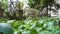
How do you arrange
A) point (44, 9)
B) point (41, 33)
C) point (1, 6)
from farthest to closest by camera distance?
point (44, 9) < point (1, 6) < point (41, 33)

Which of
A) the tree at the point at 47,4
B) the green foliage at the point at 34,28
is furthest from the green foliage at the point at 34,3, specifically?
the green foliage at the point at 34,28

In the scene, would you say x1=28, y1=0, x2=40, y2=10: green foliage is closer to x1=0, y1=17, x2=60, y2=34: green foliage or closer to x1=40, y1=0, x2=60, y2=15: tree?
x1=40, y1=0, x2=60, y2=15: tree

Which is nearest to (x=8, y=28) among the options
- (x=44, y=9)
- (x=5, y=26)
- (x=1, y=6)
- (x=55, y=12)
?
(x=5, y=26)

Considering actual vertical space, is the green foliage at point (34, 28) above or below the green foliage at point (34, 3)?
below

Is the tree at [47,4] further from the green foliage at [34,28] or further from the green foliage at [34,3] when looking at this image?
the green foliage at [34,28]

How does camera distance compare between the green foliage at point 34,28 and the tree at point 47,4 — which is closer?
the green foliage at point 34,28

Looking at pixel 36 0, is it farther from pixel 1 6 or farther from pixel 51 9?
pixel 1 6

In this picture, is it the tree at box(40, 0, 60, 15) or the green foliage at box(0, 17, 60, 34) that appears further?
the tree at box(40, 0, 60, 15)

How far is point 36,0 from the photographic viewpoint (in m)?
6.48

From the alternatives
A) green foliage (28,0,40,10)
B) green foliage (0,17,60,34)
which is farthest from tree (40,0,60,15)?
green foliage (0,17,60,34)

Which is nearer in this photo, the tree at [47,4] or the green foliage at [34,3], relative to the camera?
the tree at [47,4]

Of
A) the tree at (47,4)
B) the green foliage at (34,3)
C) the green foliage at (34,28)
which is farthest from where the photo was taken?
the green foliage at (34,3)

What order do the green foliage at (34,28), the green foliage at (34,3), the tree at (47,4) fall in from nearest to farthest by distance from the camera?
the green foliage at (34,28)
the tree at (47,4)
the green foliage at (34,3)

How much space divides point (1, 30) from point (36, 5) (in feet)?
19.0
